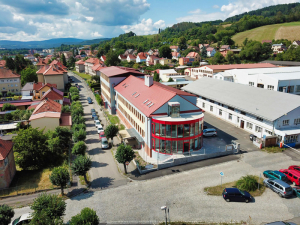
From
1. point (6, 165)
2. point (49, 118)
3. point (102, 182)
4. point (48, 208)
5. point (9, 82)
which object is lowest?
point (102, 182)

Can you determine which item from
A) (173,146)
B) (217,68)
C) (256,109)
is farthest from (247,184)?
(217,68)

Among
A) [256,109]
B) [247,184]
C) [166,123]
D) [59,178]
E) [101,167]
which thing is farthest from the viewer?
[256,109]

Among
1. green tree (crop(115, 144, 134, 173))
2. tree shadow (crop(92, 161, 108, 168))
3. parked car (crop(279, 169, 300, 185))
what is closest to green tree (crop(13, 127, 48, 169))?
tree shadow (crop(92, 161, 108, 168))

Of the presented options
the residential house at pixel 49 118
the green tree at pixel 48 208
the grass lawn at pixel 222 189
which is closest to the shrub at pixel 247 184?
the grass lawn at pixel 222 189

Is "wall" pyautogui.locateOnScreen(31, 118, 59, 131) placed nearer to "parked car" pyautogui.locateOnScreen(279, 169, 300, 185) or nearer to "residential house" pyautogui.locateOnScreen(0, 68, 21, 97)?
"parked car" pyautogui.locateOnScreen(279, 169, 300, 185)

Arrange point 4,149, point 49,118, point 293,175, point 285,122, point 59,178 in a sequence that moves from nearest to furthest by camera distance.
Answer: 1. point 59,178
2. point 293,175
3. point 4,149
4. point 285,122
5. point 49,118

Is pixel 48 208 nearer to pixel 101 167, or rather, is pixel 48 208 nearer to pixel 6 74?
pixel 101 167

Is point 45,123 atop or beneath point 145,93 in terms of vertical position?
beneath
